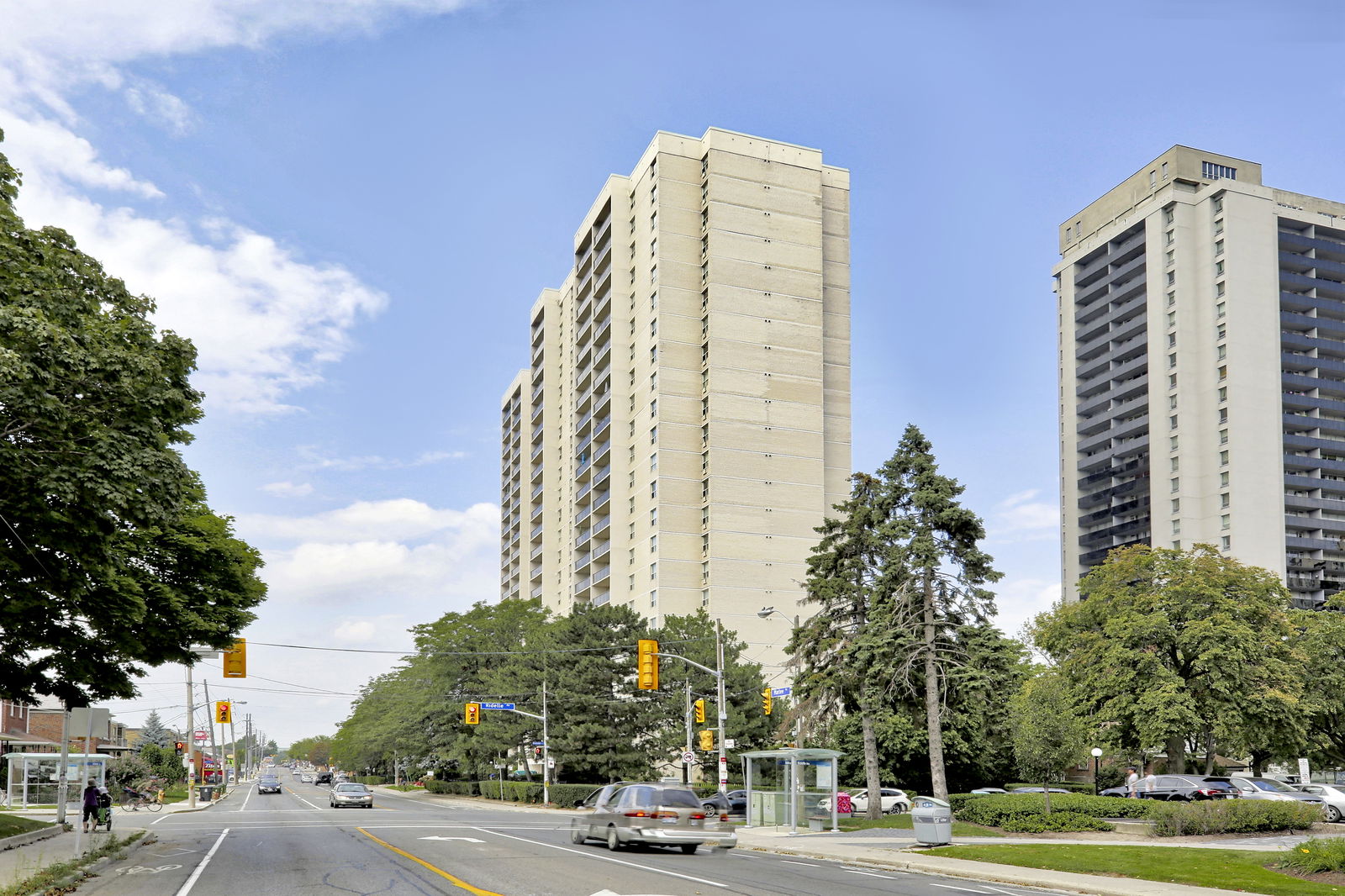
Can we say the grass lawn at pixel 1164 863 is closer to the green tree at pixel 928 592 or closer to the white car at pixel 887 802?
the green tree at pixel 928 592

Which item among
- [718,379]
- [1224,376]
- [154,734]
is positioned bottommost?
[154,734]

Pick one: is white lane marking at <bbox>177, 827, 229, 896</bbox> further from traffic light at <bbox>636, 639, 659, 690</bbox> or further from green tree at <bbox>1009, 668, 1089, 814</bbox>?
green tree at <bbox>1009, 668, 1089, 814</bbox>

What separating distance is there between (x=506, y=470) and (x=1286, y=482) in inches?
3779

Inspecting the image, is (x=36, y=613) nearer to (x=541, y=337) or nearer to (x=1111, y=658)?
(x=1111, y=658)

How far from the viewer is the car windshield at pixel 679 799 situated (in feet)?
88.1

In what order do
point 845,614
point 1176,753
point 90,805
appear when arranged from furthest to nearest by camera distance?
point 1176,753 < point 845,614 < point 90,805

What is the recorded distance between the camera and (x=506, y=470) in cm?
16262

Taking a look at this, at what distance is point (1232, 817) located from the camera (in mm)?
32531

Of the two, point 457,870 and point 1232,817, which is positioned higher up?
point 457,870

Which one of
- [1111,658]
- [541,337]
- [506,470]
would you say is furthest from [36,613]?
[506,470]

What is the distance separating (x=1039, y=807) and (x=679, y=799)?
1377 centimetres

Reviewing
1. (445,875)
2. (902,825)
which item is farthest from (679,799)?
(902,825)

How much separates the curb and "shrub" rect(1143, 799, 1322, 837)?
29.6 m

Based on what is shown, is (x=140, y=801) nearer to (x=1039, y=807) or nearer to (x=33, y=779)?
(x=33, y=779)
